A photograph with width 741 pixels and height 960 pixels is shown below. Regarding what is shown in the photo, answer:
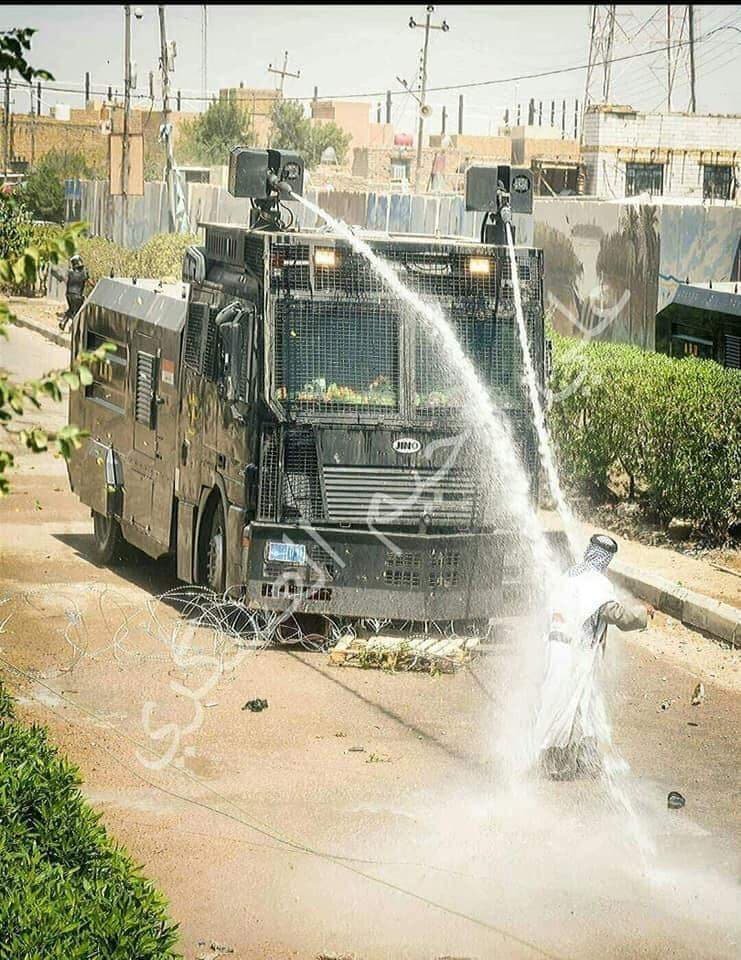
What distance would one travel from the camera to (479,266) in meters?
11.9

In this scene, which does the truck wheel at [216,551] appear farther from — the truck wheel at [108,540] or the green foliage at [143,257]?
the green foliage at [143,257]

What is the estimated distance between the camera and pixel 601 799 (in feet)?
28.0

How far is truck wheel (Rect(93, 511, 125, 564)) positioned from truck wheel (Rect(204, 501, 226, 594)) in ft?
7.12

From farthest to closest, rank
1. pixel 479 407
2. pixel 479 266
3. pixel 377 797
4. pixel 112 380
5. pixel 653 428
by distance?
pixel 653 428, pixel 112 380, pixel 479 266, pixel 479 407, pixel 377 797

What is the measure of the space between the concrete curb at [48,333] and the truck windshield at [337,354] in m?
24.1

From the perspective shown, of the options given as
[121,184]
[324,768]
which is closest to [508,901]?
[324,768]

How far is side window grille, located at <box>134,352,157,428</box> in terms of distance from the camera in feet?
44.9

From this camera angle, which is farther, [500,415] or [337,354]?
[500,415]

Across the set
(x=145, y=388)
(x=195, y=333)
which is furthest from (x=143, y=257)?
(x=195, y=333)

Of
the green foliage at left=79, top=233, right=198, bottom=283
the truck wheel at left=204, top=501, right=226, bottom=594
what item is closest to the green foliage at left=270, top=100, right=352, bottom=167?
the green foliage at left=79, top=233, right=198, bottom=283

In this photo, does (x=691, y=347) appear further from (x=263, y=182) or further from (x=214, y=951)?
(x=214, y=951)

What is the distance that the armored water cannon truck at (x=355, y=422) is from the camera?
37.2 ft

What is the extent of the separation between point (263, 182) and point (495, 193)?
1.80 meters

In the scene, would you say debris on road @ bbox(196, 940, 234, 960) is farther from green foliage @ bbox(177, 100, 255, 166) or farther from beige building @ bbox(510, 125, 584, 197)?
green foliage @ bbox(177, 100, 255, 166)
